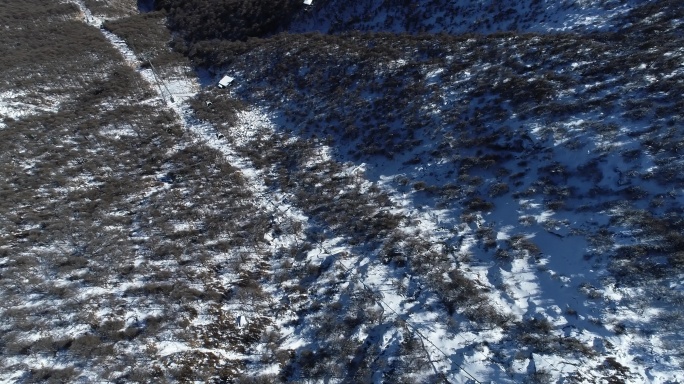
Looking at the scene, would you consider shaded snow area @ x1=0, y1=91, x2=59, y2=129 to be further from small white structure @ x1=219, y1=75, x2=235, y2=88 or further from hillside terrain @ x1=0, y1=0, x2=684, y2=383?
small white structure @ x1=219, y1=75, x2=235, y2=88

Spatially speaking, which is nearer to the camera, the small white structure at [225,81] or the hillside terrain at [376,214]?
the hillside terrain at [376,214]

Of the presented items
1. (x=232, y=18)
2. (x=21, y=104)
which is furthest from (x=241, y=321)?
(x=232, y=18)

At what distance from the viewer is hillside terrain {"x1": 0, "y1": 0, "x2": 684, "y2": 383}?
10922 millimetres

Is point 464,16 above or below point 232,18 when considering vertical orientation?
below

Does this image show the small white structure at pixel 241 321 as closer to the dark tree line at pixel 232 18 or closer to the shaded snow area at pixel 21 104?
the shaded snow area at pixel 21 104

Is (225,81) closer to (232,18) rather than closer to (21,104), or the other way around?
(232,18)

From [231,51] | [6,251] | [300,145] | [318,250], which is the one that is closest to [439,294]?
[318,250]

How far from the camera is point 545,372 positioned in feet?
32.0

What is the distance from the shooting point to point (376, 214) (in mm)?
15398

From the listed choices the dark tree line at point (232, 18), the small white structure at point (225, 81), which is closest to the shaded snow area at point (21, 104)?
the small white structure at point (225, 81)

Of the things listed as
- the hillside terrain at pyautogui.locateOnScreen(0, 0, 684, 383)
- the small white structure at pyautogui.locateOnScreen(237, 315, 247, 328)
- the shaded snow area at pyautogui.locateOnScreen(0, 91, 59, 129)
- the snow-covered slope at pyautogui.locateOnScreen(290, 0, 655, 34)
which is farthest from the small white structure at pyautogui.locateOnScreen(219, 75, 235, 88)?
the small white structure at pyautogui.locateOnScreen(237, 315, 247, 328)

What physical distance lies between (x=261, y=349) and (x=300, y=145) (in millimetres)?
10945

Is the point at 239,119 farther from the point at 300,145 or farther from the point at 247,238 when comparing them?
the point at 247,238

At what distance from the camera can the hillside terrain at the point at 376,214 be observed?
35.8 feet
